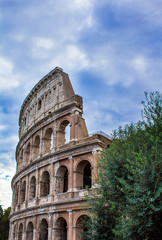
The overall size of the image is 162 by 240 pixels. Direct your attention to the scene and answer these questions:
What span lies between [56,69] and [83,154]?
31.4 ft

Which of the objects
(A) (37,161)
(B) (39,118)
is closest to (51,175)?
(A) (37,161)

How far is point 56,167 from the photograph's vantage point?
20641mm

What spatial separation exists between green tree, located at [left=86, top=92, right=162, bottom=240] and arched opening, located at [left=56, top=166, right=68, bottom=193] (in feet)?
22.6

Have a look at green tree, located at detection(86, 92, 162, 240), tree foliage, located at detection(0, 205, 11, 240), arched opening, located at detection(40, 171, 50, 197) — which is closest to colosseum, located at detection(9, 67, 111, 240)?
arched opening, located at detection(40, 171, 50, 197)

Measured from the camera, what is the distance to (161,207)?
9.88 m

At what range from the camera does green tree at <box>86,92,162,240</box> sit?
10.3 m

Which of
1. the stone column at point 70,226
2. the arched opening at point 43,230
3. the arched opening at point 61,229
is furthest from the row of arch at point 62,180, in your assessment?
the arched opening at point 43,230

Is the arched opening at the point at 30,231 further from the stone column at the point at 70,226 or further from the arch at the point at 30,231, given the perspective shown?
the stone column at the point at 70,226

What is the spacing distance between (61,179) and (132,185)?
9.98 metres

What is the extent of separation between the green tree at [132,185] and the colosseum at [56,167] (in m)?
2.47

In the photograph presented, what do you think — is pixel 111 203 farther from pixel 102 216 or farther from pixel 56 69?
pixel 56 69

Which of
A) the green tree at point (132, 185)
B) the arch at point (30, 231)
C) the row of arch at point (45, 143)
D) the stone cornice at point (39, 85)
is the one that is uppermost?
the stone cornice at point (39, 85)

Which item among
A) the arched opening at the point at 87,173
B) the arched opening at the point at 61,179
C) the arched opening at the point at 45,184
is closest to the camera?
the arched opening at the point at 61,179

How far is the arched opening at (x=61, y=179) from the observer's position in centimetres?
2010
